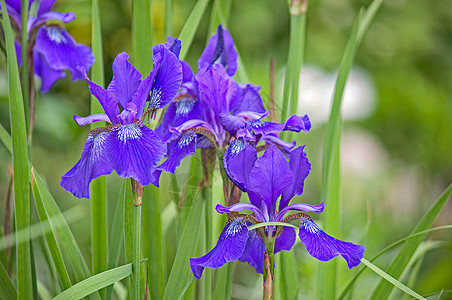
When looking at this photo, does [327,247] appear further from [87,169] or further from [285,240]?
[87,169]

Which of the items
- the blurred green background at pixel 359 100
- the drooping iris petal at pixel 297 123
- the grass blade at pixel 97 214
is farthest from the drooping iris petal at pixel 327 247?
the blurred green background at pixel 359 100

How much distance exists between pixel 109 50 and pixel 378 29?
1350 millimetres

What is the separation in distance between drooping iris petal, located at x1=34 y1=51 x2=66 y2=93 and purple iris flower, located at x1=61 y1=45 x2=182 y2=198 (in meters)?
0.34

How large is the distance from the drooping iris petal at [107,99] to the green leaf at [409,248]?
477mm

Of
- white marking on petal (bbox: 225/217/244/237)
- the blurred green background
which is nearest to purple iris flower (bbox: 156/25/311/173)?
white marking on petal (bbox: 225/217/244/237)

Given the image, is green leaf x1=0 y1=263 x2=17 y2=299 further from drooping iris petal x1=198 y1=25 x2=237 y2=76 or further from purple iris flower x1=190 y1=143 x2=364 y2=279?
drooping iris petal x1=198 y1=25 x2=237 y2=76

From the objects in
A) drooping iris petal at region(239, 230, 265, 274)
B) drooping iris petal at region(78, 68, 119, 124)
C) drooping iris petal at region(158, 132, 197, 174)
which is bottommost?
drooping iris petal at region(239, 230, 265, 274)

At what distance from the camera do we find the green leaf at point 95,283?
61 centimetres

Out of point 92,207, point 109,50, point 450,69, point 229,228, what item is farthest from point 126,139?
point 450,69

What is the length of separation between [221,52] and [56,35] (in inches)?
11.8

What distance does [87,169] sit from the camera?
23.1 inches

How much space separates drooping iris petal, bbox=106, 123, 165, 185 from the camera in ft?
1.82

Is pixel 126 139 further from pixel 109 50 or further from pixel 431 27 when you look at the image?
pixel 431 27

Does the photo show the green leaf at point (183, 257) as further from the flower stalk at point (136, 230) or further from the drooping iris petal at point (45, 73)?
the drooping iris petal at point (45, 73)
